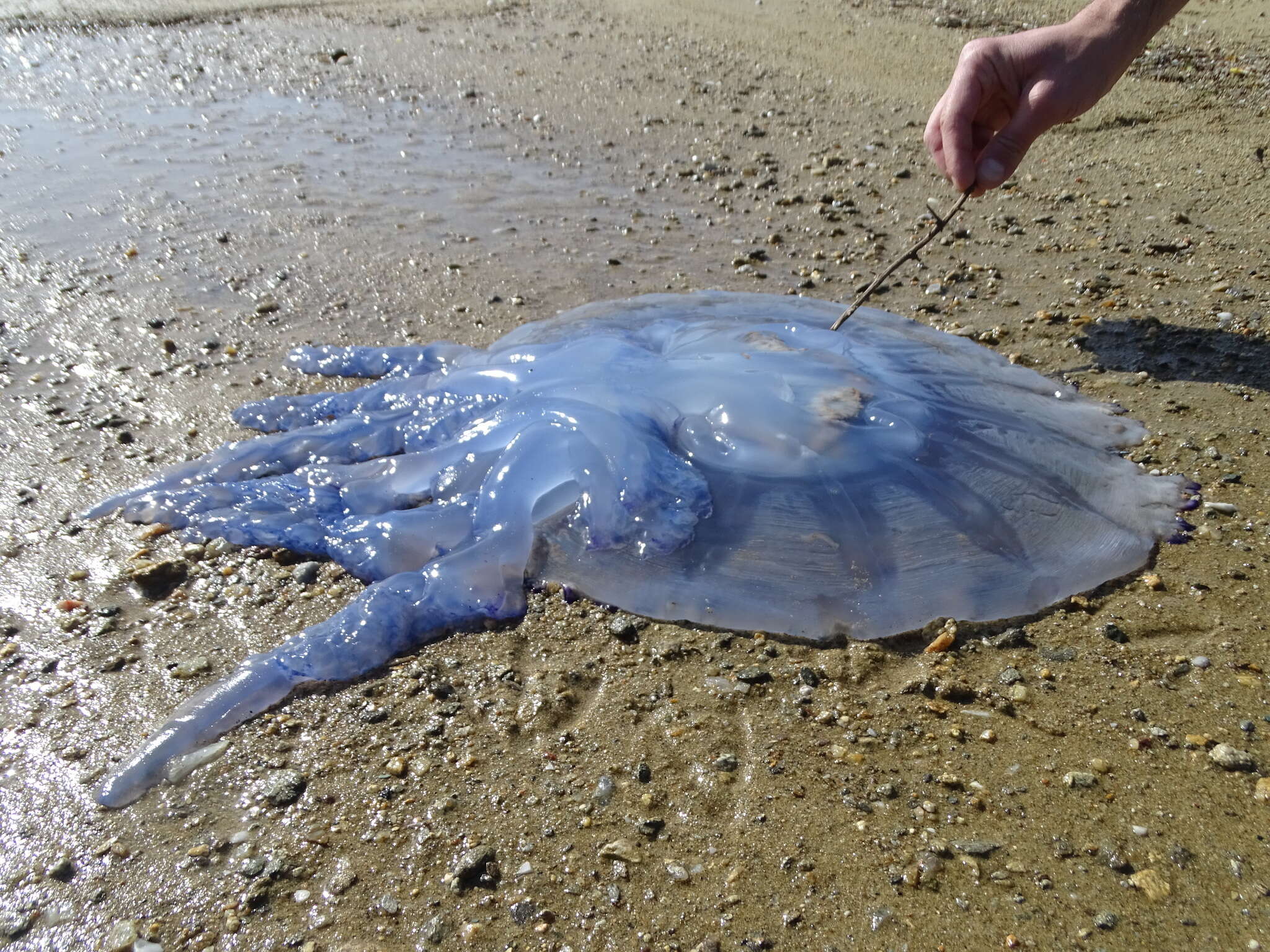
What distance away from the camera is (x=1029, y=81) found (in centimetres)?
331

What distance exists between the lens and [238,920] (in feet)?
6.75

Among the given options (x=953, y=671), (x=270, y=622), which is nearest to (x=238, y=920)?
(x=270, y=622)

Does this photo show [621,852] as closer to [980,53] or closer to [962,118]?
[962,118]

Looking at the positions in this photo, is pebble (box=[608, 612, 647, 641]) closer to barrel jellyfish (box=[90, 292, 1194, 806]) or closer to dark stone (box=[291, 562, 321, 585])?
barrel jellyfish (box=[90, 292, 1194, 806])

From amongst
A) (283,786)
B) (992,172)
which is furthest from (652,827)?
(992,172)

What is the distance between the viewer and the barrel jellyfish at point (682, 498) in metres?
2.73

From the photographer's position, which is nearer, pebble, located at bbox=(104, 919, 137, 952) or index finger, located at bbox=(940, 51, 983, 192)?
pebble, located at bbox=(104, 919, 137, 952)

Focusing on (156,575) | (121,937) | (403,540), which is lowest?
(121,937)

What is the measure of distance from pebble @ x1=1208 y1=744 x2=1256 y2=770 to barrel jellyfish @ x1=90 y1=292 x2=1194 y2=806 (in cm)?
60

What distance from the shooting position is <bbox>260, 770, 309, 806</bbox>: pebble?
2320 mm

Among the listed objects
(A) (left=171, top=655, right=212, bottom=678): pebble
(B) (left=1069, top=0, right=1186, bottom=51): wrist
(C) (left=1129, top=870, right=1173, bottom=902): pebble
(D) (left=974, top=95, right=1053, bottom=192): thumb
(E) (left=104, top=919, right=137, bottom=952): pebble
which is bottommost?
(E) (left=104, top=919, right=137, bottom=952): pebble

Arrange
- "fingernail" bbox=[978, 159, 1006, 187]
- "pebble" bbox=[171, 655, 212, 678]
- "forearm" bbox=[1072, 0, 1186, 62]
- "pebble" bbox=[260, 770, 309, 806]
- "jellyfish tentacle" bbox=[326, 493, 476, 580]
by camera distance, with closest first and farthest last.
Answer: "pebble" bbox=[260, 770, 309, 806] → "pebble" bbox=[171, 655, 212, 678] → "jellyfish tentacle" bbox=[326, 493, 476, 580] → "forearm" bbox=[1072, 0, 1186, 62] → "fingernail" bbox=[978, 159, 1006, 187]

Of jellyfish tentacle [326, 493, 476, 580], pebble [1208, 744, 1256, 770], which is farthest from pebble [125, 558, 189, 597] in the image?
pebble [1208, 744, 1256, 770]

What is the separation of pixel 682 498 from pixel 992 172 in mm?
1656
